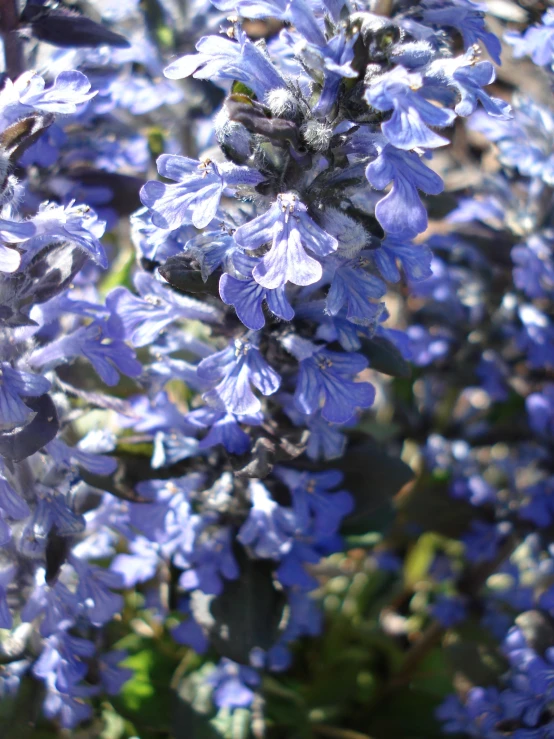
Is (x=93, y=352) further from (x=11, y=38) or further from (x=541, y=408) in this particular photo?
(x=541, y=408)

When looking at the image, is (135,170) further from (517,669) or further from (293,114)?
(517,669)

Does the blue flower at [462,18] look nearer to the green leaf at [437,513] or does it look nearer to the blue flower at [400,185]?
the blue flower at [400,185]

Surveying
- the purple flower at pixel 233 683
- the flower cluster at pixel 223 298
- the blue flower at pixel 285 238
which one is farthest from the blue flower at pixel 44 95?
the purple flower at pixel 233 683

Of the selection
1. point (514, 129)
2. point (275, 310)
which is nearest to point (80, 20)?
point (275, 310)

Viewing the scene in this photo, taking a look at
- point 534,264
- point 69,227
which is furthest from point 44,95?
point 534,264

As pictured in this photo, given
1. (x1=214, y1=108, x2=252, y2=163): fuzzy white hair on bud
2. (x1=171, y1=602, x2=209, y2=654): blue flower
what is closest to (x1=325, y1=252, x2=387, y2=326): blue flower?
(x1=214, y1=108, x2=252, y2=163): fuzzy white hair on bud
